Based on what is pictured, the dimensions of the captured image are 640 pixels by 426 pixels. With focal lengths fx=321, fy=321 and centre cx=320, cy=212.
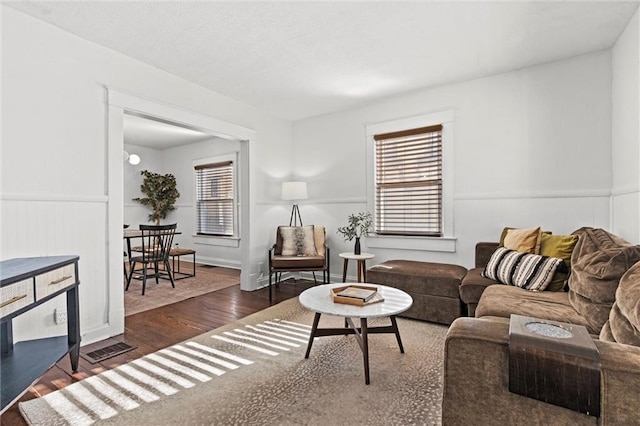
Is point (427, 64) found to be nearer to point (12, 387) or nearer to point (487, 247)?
point (487, 247)

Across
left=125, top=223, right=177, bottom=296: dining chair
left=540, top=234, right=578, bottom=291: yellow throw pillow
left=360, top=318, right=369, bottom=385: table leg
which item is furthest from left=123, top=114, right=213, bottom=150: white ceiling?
left=540, top=234, right=578, bottom=291: yellow throw pillow

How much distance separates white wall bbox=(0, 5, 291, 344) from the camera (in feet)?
7.43

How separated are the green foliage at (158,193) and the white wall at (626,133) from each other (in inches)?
274

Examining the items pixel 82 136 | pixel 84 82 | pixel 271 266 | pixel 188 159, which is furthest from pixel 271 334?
pixel 188 159

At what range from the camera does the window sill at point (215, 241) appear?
6.01m

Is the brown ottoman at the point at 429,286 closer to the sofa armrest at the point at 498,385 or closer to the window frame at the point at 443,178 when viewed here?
the window frame at the point at 443,178

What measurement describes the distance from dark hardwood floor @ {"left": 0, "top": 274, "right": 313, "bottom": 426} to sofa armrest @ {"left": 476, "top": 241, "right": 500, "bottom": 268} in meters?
2.18

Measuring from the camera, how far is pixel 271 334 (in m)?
2.81

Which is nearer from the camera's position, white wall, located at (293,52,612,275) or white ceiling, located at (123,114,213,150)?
white wall, located at (293,52,612,275)

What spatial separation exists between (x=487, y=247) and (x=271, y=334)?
2265 millimetres

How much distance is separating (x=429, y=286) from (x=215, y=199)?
15.1 feet

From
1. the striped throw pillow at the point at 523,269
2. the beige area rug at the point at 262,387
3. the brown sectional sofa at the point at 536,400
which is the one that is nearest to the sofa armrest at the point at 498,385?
the brown sectional sofa at the point at 536,400

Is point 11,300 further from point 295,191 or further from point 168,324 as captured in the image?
point 295,191

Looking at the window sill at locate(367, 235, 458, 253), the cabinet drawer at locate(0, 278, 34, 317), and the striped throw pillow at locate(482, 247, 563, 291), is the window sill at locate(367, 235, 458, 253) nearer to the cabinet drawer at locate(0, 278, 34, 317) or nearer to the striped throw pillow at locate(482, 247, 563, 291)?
the striped throw pillow at locate(482, 247, 563, 291)
